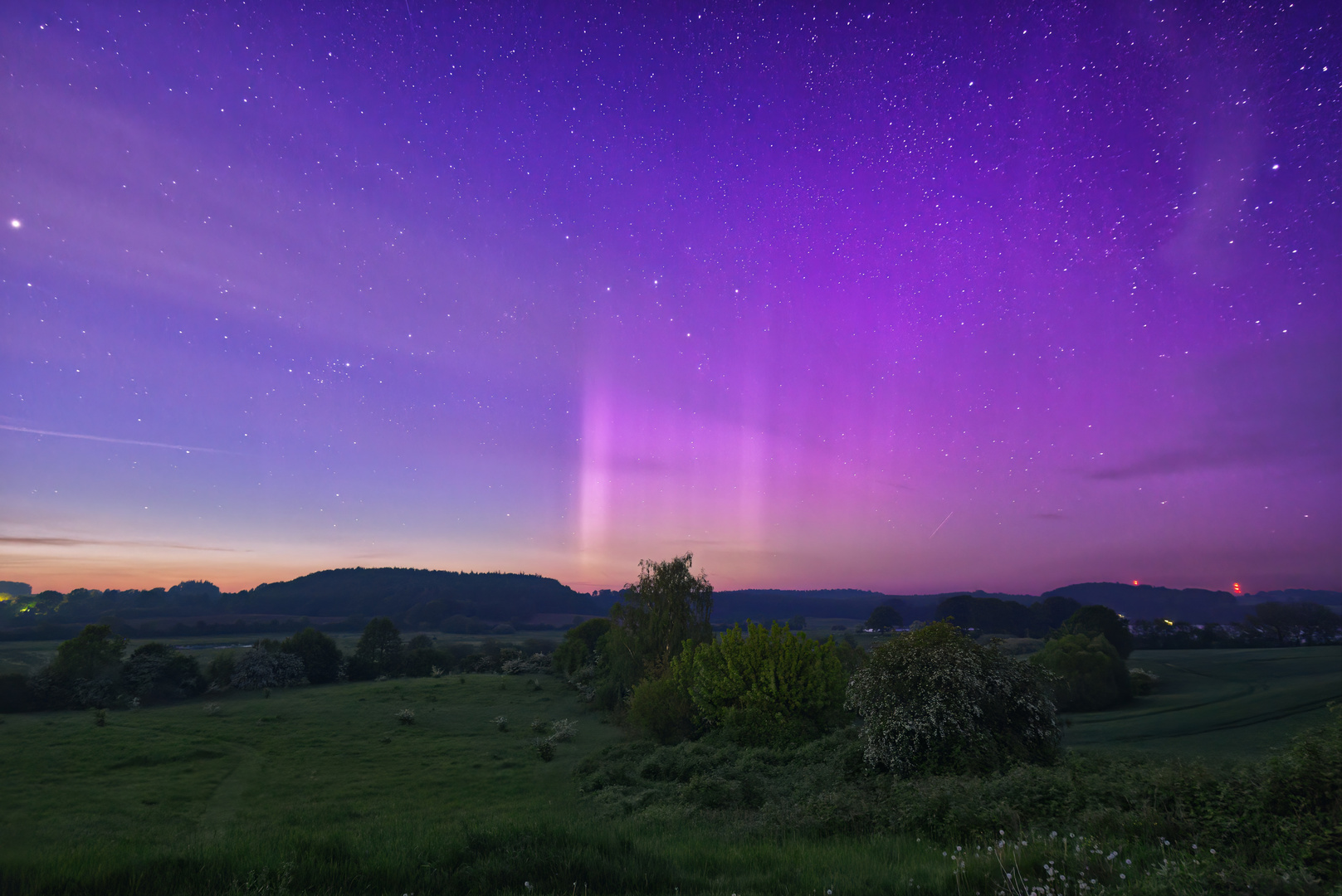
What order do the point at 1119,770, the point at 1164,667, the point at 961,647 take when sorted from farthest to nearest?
the point at 1164,667 < the point at 961,647 < the point at 1119,770

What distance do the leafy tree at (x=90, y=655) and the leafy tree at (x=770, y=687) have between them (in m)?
64.5

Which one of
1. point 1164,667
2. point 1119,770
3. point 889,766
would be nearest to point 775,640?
point 889,766

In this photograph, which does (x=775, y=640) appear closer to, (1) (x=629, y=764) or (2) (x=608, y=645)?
(1) (x=629, y=764)

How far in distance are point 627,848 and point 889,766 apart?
1330 centimetres

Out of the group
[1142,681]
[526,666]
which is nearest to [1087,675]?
[1142,681]

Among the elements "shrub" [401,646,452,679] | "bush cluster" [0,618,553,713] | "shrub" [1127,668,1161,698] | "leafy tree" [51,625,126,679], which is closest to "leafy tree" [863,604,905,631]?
"shrub" [1127,668,1161,698]

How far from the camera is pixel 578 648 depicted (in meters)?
69.0

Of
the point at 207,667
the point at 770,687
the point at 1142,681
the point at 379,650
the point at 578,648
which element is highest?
the point at 770,687

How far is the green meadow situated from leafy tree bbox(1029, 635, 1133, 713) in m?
1.90

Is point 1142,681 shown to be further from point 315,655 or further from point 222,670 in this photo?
point 222,670

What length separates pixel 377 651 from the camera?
263 feet

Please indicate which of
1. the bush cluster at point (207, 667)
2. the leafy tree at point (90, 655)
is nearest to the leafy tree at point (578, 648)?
the bush cluster at point (207, 667)

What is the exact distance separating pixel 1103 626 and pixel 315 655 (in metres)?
98.3

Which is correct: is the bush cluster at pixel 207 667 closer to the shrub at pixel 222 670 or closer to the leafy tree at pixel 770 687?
the shrub at pixel 222 670
